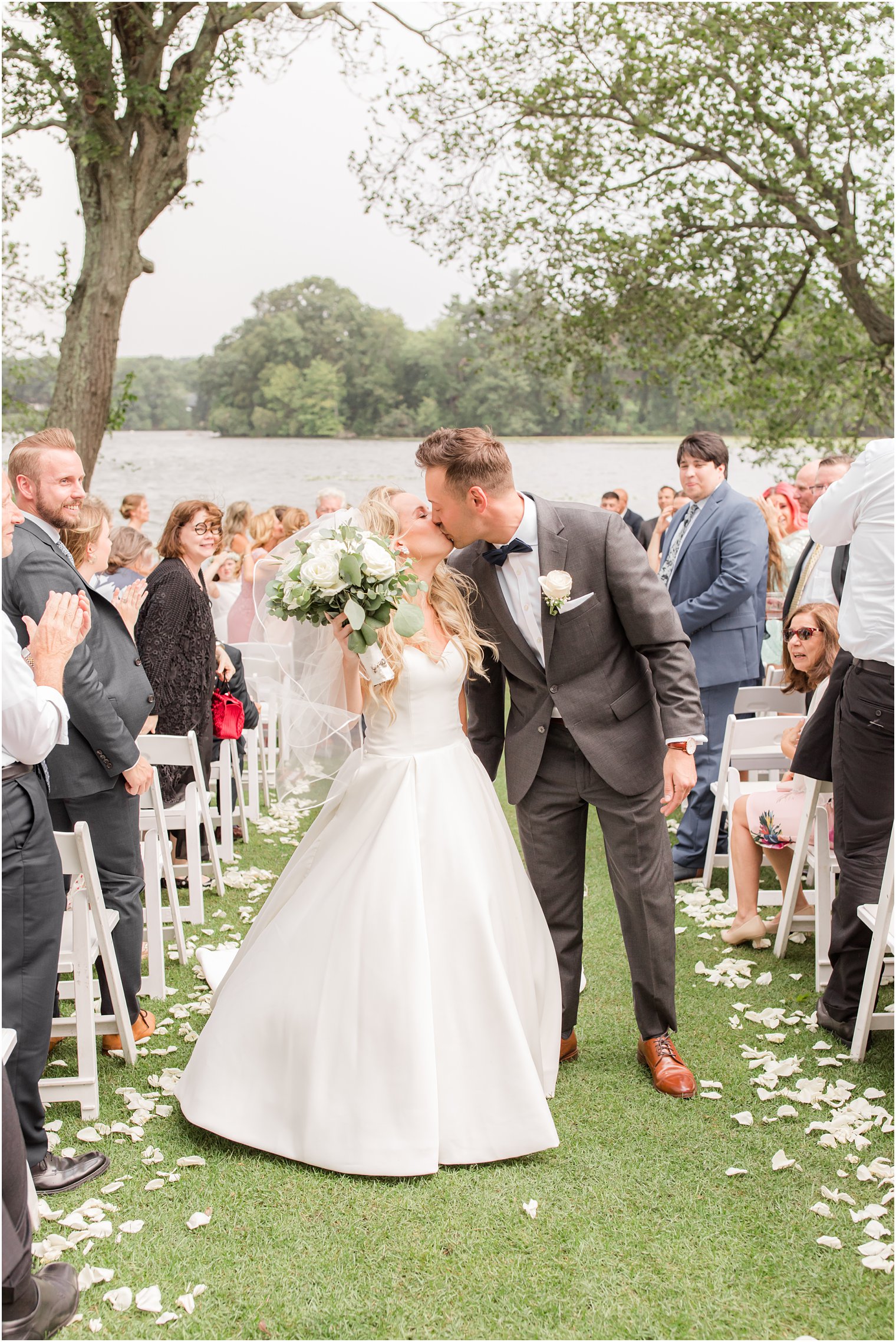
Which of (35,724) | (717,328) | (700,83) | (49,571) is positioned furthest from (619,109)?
(35,724)

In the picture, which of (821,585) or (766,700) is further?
(821,585)

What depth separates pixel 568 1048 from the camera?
12.7 feet

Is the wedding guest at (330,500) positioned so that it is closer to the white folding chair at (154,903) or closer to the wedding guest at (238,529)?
the wedding guest at (238,529)

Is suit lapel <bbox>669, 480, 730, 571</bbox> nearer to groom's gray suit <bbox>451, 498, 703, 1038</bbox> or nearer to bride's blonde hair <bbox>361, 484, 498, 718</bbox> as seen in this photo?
groom's gray suit <bbox>451, 498, 703, 1038</bbox>

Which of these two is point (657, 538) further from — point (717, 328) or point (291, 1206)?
point (291, 1206)

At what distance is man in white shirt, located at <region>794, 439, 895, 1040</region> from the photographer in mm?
3500

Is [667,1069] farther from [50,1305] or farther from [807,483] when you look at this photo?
[807,483]

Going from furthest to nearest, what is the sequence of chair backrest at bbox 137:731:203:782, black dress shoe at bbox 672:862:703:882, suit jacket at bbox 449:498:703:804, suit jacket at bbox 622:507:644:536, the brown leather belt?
suit jacket at bbox 622:507:644:536
black dress shoe at bbox 672:862:703:882
chair backrest at bbox 137:731:203:782
suit jacket at bbox 449:498:703:804
the brown leather belt

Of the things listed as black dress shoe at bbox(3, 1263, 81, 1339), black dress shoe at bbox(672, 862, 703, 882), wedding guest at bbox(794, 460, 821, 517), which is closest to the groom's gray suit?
black dress shoe at bbox(3, 1263, 81, 1339)

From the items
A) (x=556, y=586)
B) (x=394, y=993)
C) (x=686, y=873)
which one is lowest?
(x=686, y=873)

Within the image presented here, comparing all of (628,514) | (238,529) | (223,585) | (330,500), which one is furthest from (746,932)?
(628,514)

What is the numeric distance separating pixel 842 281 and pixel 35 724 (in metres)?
11.5

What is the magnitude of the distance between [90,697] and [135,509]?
5572 millimetres

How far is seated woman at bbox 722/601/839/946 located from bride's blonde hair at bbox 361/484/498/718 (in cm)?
189
